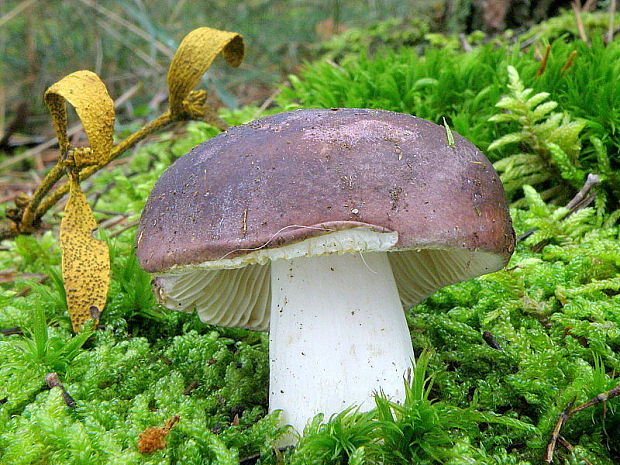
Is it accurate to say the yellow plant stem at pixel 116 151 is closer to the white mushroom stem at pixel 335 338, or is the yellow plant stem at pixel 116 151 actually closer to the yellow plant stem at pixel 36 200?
the yellow plant stem at pixel 36 200

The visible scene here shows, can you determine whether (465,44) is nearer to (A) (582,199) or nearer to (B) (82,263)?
(A) (582,199)

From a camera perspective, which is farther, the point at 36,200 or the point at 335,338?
the point at 36,200

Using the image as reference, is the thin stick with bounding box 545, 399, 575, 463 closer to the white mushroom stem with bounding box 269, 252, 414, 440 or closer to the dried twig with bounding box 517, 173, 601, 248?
the white mushroom stem with bounding box 269, 252, 414, 440

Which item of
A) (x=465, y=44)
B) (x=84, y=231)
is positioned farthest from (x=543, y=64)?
(x=84, y=231)

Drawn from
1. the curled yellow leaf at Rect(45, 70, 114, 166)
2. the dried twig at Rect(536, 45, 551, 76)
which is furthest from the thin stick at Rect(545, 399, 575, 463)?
the dried twig at Rect(536, 45, 551, 76)

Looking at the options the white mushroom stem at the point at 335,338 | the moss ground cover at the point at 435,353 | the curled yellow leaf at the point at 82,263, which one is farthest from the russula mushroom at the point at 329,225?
the curled yellow leaf at the point at 82,263

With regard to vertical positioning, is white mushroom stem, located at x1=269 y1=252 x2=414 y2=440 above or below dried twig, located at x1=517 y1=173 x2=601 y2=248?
above
